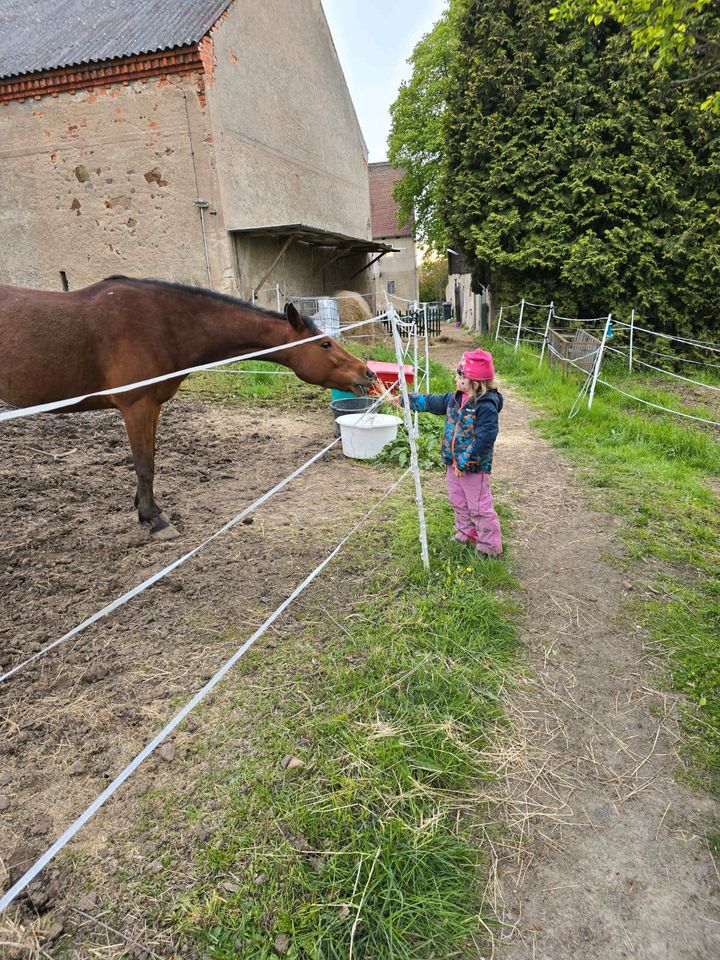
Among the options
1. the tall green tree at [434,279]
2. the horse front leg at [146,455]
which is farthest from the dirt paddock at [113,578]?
the tall green tree at [434,279]

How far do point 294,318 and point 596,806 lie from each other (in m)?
3.12

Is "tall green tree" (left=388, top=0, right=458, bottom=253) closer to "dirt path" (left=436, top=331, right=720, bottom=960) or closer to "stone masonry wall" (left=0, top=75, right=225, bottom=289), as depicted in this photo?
"stone masonry wall" (left=0, top=75, right=225, bottom=289)

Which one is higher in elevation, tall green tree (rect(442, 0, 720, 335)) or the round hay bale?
tall green tree (rect(442, 0, 720, 335))

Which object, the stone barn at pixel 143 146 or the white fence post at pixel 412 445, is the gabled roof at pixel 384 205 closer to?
the stone barn at pixel 143 146

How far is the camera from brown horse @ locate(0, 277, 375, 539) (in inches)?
135

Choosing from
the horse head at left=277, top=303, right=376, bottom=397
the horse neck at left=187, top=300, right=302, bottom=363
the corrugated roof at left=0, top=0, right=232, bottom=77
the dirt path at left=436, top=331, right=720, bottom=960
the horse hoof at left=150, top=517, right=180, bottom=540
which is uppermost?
the corrugated roof at left=0, top=0, right=232, bottom=77

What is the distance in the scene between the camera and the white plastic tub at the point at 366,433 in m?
5.20

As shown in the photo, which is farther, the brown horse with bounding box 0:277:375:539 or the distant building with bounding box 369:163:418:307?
the distant building with bounding box 369:163:418:307

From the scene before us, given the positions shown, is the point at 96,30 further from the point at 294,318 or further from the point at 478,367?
the point at 478,367

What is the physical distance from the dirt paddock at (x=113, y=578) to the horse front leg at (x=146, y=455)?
4.6 inches

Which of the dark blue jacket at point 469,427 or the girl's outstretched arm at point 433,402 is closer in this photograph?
the dark blue jacket at point 469,427

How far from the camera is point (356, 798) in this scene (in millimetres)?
1834

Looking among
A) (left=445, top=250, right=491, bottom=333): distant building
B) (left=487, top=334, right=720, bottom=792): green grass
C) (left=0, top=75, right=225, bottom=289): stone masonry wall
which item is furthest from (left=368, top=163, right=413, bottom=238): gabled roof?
(left=487, top=334, right=720, bottom=792): green grass

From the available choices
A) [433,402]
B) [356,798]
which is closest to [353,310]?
[433,402]
